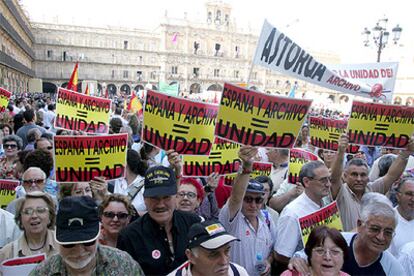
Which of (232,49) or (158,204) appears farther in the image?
(232,49)

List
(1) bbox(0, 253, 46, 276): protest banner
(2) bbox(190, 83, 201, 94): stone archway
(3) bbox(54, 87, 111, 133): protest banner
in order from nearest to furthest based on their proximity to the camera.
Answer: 1. (1) bbox(0, 253, 46, 276): protest banner
2. (3) bbox(54, 87, 111, 133): protest banner
3. (2) bbox(190, 83, 201, 94): stone archway

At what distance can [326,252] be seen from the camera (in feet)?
8.46

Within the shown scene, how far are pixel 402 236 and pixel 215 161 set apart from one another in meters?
2.04

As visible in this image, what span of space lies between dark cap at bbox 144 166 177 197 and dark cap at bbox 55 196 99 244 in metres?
0.60

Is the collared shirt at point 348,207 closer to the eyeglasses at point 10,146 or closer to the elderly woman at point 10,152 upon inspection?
the elderly woman at point 10,152

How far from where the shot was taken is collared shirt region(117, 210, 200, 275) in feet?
9.23

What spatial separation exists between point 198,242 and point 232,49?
75667 millimetres

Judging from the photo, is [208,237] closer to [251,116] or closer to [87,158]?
[251,116]

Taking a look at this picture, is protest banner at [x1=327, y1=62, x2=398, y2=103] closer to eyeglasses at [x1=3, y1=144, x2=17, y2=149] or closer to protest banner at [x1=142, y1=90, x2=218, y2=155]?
protest banner at [x1=142, y1=90, x2=218, y2=155]

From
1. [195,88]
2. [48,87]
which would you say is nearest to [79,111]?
[48,87]

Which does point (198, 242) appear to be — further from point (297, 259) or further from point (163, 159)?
point (163, 159)

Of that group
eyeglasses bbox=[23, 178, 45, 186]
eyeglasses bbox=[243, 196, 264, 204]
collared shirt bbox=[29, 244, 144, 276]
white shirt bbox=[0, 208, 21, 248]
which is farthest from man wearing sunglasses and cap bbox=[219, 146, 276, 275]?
eyeglasses bbox=[23, 178, 45, 186]

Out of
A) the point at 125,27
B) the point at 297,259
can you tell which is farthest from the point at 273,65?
the point at 125,27

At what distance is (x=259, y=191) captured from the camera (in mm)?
3537
